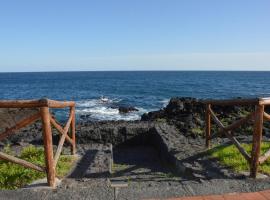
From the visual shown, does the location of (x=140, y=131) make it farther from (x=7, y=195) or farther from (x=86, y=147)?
(x=7, y=195)

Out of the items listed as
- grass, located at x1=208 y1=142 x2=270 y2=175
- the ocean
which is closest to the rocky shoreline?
grass, located at x1=208 y1=142 x2=270 y2=175

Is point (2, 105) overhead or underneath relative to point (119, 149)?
overhead

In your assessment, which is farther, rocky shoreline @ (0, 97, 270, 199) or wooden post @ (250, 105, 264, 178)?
wooden post @ (250, 105, 264, 178)

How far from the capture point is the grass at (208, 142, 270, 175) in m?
5.93

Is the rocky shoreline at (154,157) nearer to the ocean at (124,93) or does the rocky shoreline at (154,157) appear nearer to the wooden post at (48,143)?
Result: the wooden post at (48,143)

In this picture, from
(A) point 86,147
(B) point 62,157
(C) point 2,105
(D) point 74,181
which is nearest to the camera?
(C) point 2,105

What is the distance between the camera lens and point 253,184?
5027 millimetres

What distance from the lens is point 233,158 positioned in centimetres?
662

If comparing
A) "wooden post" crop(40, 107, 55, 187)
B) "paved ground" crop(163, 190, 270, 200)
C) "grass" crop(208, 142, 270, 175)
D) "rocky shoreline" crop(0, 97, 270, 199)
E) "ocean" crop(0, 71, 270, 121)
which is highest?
"wooden post" crop(40, 107, 55, 187)

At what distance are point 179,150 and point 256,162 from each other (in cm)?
265

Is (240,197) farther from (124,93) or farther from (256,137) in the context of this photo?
(124,93)

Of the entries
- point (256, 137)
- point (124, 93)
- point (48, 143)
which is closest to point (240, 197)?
point (256, 137)

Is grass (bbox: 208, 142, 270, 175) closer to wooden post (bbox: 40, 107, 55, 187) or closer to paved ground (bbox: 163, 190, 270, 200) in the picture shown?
paved ground (bbox: 163, 190, 270, 200)

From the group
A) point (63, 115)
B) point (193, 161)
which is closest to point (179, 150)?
point (193, 161)
